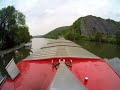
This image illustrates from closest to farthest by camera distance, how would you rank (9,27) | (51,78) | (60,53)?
(51,78) < (60,53) < (9,27)

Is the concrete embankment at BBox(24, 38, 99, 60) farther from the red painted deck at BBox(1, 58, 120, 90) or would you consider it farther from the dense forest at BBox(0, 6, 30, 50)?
the dense forest at BBox(0, 6, 30, 50)

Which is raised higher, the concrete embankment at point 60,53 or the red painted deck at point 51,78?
the concrete embankment at point 60,53

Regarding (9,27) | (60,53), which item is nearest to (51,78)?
(60,53)

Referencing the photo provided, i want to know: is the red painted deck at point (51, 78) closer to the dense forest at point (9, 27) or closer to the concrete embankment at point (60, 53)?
the concrete embankment at point (60, 53)

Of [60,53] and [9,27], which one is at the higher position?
[9,27]

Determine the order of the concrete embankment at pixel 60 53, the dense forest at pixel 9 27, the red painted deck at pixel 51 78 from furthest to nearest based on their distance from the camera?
the dense forest at pixel 9 27
the concrete embankment at pixel 60 53
the red painted deck at pixel 51 78

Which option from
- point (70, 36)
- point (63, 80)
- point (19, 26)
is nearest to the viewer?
point (63, 80)

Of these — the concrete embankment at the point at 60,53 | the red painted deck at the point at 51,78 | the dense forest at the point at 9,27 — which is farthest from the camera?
the dense forest at the point at 9,27

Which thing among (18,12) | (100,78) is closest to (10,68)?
(100,78)

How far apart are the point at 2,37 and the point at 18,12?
647cm

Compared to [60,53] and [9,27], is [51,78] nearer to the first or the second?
[60,53]

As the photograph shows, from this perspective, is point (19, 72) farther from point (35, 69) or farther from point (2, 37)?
point (2, 37)

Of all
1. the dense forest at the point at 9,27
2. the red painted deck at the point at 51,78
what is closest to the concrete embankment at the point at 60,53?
the red painted deck at the point at 51,78

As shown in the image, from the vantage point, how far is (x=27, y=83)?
4562mm
